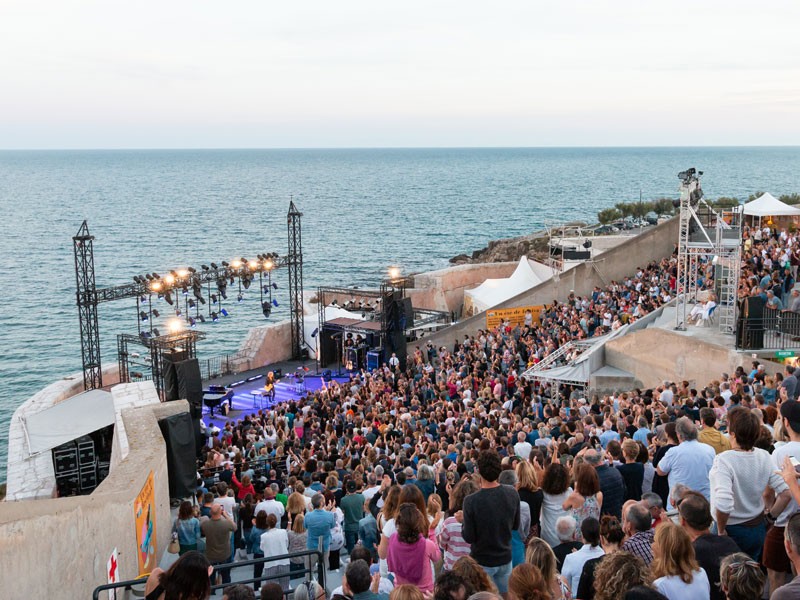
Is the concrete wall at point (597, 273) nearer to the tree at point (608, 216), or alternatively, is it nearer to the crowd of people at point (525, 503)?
the crowd of people at point (525, 503)

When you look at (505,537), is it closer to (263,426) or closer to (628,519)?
(628,519)

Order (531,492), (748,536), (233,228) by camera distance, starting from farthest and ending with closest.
Answer: (233,228), (531,492), (748,536)

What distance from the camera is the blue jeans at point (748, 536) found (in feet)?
18.7

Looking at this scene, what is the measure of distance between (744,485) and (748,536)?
15.9 inches

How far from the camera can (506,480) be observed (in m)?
6.45

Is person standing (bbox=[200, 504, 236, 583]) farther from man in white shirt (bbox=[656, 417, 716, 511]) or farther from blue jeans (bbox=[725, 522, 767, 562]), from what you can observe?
blue jeans (bbox=[725, 522, 767, 562])

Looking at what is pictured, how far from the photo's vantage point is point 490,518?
576 cm

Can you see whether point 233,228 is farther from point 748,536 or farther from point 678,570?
point 678,570

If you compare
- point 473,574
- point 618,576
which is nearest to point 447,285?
point 473,574

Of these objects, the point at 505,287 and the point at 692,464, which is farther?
the point at 505,287

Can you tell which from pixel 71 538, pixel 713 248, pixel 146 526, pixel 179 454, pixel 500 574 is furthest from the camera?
pixel 713 248

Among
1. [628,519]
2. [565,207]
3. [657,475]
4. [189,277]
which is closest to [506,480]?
[628,519]

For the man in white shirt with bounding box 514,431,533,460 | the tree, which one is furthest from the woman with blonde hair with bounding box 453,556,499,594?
the tree

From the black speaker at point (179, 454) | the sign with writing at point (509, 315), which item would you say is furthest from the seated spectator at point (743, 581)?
the sign with writing at point (509, 315)
